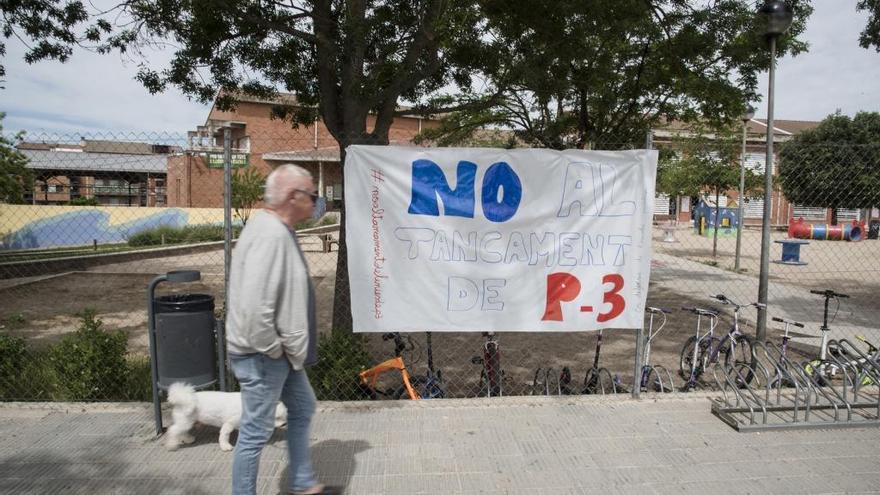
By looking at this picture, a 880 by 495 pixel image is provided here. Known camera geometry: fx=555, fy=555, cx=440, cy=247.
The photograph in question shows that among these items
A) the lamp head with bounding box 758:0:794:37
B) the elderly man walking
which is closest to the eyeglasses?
the elderly man walking

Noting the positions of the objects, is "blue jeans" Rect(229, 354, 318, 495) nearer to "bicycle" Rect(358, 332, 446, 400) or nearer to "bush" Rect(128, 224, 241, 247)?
"bicycle" Rect(358, 332, 446, 400)

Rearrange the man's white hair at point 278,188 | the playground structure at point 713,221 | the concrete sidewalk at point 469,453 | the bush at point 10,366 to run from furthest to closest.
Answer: the playground structure at point 713,221 < the bush at point 10,366 < the concrete sidewalk at point 469,453 < the man's white hair at point 278,188

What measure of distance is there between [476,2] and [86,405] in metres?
5.19

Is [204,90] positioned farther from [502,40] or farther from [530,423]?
[530,423]

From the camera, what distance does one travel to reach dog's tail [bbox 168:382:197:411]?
3570 millimetres

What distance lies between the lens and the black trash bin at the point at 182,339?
3695 mm

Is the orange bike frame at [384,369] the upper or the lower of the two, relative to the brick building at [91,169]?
lower

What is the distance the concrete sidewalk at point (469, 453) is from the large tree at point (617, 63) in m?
3.93

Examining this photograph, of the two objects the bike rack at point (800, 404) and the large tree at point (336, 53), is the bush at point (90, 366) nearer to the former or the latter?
the large tree at point (336, 53)

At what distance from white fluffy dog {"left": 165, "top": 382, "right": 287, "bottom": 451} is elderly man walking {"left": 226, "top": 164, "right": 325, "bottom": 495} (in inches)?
37.3

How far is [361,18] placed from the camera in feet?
18.4

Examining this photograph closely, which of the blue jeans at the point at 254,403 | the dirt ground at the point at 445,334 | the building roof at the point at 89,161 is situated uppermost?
the building roof at the point at 89,161

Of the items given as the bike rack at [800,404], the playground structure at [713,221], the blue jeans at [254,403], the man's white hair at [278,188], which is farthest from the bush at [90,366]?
the playground structure at [713,221]

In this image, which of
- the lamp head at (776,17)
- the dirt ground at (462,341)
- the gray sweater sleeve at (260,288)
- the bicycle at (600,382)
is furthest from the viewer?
the dirt ground at (462,341)
